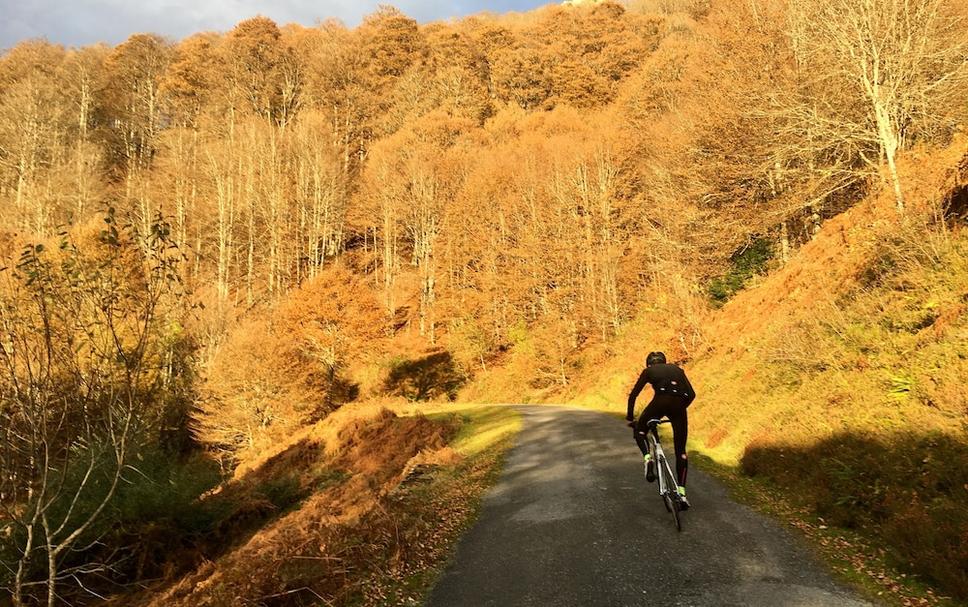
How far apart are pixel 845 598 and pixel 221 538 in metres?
13.7

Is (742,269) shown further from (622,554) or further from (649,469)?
(622,554)

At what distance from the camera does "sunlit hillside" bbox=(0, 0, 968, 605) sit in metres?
5.84

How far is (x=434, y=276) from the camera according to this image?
4762 cm

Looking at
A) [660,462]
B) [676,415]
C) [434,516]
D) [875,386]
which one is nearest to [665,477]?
[660,462]

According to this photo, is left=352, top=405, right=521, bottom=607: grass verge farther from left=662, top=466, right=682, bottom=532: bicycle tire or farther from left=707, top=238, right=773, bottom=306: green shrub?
left=707, top=238, right=773, bottom=306: green shrub

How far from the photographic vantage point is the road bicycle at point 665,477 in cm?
695

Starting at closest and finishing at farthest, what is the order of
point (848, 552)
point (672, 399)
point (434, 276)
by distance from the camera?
point (848, 552) → point (672, 399) → point (434, 276)

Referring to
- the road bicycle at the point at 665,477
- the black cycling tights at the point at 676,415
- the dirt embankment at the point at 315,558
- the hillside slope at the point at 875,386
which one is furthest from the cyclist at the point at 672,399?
the dirt embankment at the point at 315,558

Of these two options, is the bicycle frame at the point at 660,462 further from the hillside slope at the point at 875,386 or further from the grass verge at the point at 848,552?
the hillside slope at the point at 875,386

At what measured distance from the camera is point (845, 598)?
499 cm

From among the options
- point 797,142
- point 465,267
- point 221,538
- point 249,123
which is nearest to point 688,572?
point 221,538

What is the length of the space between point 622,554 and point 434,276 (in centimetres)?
4228

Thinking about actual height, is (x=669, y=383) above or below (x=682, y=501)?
above

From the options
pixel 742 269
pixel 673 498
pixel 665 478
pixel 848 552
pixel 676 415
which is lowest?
pixel 848 552
